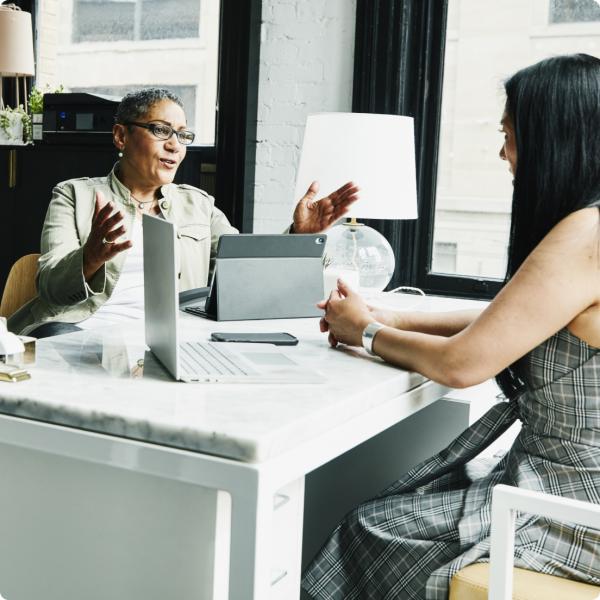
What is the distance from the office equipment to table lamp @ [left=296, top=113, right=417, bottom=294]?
500 mm

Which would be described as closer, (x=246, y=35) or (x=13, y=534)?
(x=13, y=534)

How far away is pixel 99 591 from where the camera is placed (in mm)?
1171

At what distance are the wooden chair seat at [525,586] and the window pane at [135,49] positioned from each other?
262 cm

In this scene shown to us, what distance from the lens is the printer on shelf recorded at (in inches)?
138

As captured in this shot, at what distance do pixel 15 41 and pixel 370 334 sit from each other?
2896mm

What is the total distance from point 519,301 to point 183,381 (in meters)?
0.50

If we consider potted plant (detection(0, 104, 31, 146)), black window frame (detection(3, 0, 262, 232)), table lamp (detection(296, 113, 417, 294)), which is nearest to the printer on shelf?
potted plant (detection(0, 104, 31, 146))

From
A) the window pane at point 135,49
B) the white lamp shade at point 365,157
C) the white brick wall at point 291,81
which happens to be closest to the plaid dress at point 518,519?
the white lamp shade at point 365,157

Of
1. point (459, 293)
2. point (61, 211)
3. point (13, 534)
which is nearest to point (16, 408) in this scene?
point (13, 534)

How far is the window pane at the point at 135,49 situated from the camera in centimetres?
358

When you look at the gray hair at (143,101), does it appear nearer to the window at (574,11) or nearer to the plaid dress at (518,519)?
the window at (574,11)

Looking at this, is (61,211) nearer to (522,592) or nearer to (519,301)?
(519,301)

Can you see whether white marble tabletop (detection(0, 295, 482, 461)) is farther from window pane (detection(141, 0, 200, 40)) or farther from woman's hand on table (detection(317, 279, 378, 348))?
window pane (detection(141, 0, 200, 40))

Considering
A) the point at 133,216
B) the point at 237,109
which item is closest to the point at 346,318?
the point at 133,216
